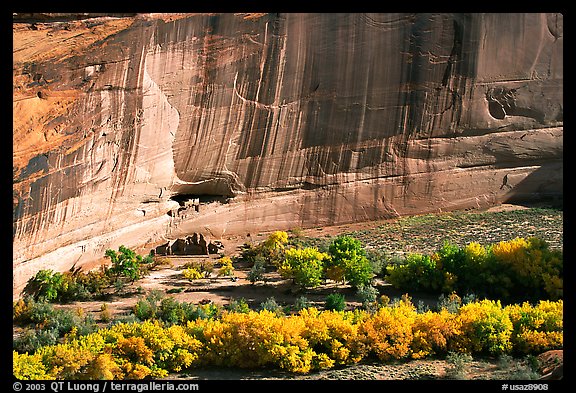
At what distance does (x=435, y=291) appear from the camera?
21516 millimetres

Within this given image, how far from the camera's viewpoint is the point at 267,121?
25.4 m

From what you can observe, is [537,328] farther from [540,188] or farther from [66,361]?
[540,188]

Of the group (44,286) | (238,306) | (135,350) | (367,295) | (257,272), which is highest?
(257,272)

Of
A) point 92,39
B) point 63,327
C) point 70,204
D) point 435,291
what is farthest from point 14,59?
point 435,291

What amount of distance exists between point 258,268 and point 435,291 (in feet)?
13.9

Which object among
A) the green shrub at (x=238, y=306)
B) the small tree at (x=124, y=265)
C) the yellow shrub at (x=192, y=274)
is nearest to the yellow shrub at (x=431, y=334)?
the green shrub at (x=238, y=306)

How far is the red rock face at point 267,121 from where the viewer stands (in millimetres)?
21125

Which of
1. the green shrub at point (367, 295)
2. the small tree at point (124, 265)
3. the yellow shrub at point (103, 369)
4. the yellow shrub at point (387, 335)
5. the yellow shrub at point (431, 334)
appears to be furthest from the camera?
the small tree at point (124, 265)

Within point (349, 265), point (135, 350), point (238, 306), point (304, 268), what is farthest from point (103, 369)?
point (349, 265)

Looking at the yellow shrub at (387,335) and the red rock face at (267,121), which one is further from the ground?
the red rock face at (267,121)

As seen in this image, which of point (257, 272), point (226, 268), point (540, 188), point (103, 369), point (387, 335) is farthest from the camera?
point (540, 188)

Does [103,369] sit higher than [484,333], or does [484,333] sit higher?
[484,333]

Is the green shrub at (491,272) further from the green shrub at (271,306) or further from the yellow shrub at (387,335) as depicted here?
the yellow shrub at (387,335)

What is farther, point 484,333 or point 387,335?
point 484,333
